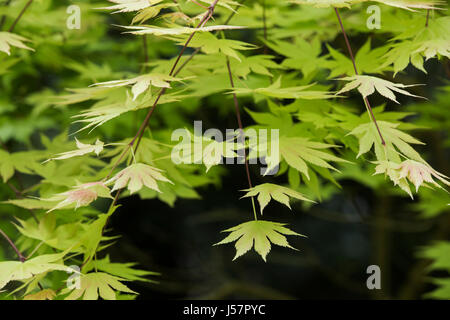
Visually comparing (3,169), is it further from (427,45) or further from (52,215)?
A: (427,45)

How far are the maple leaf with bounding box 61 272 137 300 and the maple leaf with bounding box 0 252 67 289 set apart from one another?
8 cm

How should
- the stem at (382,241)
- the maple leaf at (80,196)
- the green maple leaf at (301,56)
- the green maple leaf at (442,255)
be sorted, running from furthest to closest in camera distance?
the stem at (382,241) → the green maple leaf at (442,255) → the green maple leaf at (301,56) → the maple leaf at (80,196)

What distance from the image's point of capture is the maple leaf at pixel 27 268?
105 centimetres

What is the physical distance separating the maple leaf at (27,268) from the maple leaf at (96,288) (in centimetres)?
8

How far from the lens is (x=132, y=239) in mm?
3703

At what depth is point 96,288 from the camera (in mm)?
1101

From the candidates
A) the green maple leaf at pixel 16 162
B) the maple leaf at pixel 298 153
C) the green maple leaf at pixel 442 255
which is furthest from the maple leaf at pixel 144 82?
the green maple leaf at pixel 442 255

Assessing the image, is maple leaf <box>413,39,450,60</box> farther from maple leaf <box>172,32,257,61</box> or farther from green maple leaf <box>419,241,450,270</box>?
green maple leaf <box>419,241,450,270</box>

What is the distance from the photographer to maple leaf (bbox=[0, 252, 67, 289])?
105 centimetres

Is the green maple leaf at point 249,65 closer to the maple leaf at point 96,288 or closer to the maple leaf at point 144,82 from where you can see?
the maple leaf at point 144,82

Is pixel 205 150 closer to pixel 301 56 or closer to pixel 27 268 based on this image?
pixel 27 268

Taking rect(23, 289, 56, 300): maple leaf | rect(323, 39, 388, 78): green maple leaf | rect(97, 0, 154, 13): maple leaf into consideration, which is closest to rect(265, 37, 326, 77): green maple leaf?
rect(323, 39, 388, 78): green maple leaf
